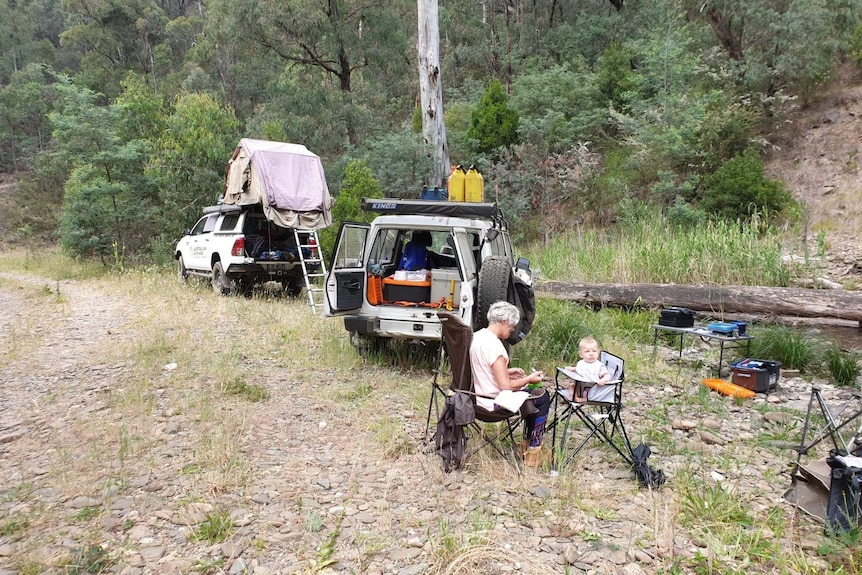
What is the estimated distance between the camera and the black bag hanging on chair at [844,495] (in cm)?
301

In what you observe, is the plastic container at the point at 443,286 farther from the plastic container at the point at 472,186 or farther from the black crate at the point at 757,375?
the black crate at the point at 757,375

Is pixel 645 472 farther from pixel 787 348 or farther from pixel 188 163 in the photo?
pixel 188 163

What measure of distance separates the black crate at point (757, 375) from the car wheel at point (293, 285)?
7.87 metres

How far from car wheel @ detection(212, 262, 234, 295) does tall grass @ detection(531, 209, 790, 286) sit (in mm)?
6039

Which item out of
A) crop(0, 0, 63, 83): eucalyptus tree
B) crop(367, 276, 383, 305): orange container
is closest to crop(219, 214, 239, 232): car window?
crop(367, 276, 383, 305): orange container

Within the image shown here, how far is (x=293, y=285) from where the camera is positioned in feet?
38.3

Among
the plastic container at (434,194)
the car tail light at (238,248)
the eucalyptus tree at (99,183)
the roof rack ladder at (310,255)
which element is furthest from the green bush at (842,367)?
the eucalyptus tree at (99,183)

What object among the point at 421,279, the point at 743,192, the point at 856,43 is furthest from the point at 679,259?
the point at 856,43

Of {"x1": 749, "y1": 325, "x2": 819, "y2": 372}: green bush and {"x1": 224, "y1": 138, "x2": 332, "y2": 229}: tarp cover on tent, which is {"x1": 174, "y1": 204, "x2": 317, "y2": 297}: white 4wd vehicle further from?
{"x1": 749, "y1": 325, "x2": 819, "y2": 372}: green bush

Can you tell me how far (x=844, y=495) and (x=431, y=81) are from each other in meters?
11.7

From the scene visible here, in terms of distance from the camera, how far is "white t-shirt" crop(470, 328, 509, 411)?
3.91m

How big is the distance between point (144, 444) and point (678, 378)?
17.6 feet

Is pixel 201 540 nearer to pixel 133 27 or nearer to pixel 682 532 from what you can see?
pixel 682 532

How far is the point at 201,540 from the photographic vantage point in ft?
10.1
